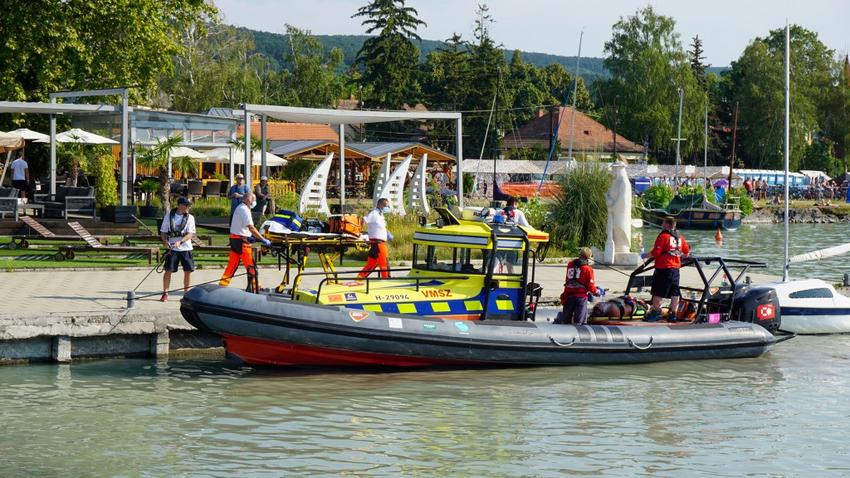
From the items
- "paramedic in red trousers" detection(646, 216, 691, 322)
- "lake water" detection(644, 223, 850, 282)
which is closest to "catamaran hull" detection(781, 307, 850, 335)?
"paramedic in red trousers" detection(646, 216, 691, 322)

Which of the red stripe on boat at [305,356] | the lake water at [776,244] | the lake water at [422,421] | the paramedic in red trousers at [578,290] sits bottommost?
the lake water at [422,421]

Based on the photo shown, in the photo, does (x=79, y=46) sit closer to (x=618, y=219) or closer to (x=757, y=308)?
(x=618, y=219)

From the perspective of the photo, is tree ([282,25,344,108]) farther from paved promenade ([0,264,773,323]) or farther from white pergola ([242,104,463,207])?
paved promenade ([0,264,773,323])

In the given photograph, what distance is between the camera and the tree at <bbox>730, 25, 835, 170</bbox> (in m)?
96.9

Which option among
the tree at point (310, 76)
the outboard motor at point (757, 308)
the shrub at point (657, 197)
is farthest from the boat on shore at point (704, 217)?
the outboard motor at point (757, 308)

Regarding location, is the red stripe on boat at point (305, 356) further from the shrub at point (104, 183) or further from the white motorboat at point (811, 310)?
the shrub at point (104, 183)

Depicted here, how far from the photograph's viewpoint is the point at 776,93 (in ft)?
314

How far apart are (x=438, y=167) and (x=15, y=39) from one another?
105ft

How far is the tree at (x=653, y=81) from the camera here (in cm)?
9469

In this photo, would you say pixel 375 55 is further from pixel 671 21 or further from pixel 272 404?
pixel 272 404

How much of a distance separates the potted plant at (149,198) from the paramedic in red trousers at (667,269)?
61.5ft

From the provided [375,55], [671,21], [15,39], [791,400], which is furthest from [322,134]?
[791,400]

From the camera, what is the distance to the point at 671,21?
3794 inches

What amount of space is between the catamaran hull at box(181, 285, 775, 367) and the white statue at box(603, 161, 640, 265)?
982 cm
